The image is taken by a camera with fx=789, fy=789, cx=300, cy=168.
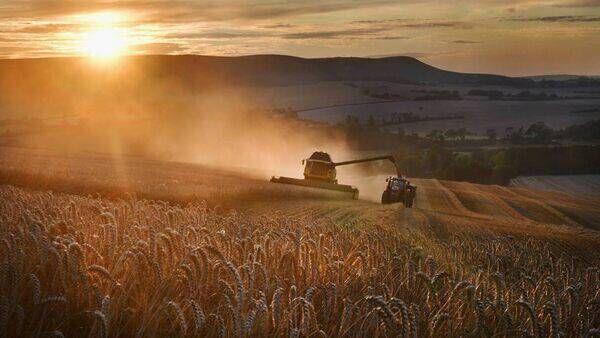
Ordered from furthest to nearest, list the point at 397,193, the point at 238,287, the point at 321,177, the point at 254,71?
the point at 254,71, the point at 321,177, the point at 397,193, the point at 238,287

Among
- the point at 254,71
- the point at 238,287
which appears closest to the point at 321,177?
the point at 238,287

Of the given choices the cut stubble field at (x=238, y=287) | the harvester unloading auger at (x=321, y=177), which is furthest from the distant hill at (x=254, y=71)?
the cut stubble field at (x=238, y=287)

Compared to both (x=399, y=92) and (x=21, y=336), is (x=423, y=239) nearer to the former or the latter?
(x=21, y=336)

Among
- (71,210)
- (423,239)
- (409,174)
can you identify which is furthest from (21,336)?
(409,174)

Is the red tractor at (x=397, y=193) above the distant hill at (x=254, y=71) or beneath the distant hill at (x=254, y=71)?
beneath

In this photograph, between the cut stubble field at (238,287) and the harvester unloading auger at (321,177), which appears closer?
the cut stubble field at (238,287)

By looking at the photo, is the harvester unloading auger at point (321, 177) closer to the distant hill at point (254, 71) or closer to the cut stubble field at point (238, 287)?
the cut stubble field at point (238, 287)

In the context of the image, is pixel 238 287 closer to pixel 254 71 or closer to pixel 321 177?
pixel 321 177

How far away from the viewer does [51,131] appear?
90188 mm

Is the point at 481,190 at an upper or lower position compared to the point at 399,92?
lower

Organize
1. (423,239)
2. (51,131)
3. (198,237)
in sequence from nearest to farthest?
(198,237), (423,239), (51,131)

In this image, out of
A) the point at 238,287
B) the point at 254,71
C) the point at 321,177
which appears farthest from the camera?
the point at 254,71

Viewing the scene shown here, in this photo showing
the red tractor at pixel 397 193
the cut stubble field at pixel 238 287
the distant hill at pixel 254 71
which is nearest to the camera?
the cut stubble field at pixel 238 287

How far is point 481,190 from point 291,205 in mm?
31618
